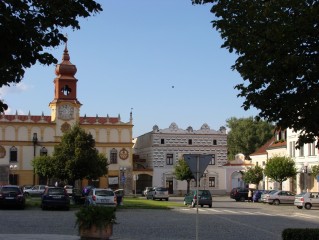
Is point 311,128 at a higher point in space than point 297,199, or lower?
higher

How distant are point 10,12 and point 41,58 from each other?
3.77ft

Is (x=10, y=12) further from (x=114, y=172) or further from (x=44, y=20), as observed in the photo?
(x=114, y=172)

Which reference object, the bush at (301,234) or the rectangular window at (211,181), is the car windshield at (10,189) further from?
the rectangular window at (211,181)

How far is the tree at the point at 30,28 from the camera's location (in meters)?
10.5

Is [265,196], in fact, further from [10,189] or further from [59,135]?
[59,135]

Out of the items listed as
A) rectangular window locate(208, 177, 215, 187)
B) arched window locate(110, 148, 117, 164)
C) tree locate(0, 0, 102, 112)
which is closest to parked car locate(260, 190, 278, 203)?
rectangular window locate(208, 177, 215, 187)

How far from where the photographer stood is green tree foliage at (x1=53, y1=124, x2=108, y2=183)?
4950 centimetres

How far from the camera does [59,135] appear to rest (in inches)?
3297

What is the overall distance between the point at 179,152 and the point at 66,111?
700 inches

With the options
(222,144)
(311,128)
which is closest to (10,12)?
(311,128)

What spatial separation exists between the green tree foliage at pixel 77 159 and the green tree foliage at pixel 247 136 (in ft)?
246

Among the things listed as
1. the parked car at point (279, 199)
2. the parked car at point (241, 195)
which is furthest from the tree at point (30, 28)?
the parked car at point (241, 195)

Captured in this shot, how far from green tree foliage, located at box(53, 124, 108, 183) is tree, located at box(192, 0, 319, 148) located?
114 ft

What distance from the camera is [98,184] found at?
269ft
